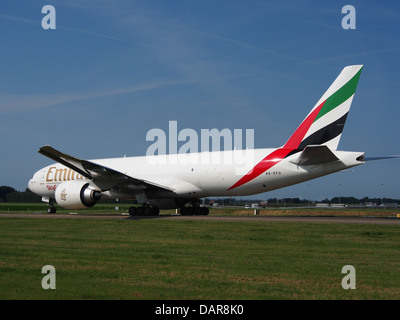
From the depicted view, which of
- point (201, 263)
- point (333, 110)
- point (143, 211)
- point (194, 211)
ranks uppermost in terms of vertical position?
point (333, 110)

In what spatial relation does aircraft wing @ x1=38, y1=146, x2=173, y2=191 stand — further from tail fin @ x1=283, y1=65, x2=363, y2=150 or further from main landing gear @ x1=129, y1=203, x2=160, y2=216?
tail fin @ x1=283, y1=65, x2=363, y2=150

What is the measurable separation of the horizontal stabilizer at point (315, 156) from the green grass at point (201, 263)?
A: 6.83 m

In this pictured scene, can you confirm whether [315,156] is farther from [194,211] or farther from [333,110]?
[194,211]

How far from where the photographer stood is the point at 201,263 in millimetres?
11266

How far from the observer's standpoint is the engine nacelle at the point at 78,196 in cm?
3066

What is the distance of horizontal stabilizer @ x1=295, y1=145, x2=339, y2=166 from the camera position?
1000 inches

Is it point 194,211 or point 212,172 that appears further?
point 194,211

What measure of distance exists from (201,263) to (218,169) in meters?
19.6

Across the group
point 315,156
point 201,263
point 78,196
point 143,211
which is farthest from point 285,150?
point 201,263

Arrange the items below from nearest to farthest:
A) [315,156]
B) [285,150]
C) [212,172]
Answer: [315,156], [285,150], [212,172]

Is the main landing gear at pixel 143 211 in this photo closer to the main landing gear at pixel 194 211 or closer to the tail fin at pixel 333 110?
the main landing gear at pixel 194 211

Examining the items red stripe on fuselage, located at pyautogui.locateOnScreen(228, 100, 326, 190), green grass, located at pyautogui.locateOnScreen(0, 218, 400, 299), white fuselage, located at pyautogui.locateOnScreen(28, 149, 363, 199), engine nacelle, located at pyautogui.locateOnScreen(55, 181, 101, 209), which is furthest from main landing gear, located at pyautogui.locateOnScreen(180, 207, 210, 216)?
green grass, located at pyautogui.locateOnScreen(0, 218, 400, 299)
